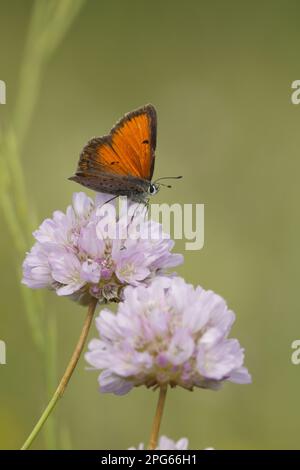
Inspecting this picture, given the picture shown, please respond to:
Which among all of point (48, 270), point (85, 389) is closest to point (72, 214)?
point (48, 270)

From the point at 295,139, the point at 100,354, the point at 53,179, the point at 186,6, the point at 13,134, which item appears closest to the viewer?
the point at 100,354

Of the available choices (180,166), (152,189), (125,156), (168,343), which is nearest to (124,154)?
(125,156)

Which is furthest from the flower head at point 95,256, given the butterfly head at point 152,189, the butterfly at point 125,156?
the butterfly head at point 152,189

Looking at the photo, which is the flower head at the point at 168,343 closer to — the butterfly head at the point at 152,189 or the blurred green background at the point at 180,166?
the blurred green background at the point at 180,166

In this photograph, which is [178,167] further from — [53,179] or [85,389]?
[85,389]

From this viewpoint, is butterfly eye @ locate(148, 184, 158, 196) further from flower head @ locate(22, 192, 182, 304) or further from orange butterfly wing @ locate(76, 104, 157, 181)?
flower head @ locate(22, 192, 182, 304)

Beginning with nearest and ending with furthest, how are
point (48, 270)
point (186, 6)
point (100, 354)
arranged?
point (100, 354) → point (48, 270) → point (186, 6)
